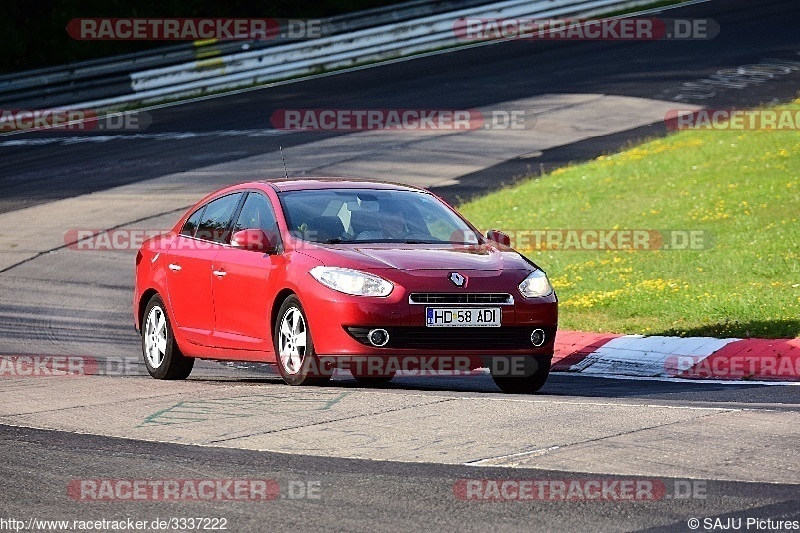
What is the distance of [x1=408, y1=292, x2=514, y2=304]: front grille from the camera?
32.6ft

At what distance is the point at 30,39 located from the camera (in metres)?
34.4

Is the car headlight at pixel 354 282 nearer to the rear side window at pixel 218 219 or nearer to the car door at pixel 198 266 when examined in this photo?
the car door at pixel 198 266

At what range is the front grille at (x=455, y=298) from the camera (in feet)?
32.6

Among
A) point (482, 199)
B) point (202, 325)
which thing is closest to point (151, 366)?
point (202, 325)

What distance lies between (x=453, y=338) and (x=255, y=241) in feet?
5.55

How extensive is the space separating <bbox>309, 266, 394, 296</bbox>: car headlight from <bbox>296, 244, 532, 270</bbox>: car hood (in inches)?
2.4

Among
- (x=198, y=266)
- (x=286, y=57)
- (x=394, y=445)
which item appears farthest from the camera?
(x=286, y=57)

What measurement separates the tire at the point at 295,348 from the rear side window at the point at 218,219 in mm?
1381

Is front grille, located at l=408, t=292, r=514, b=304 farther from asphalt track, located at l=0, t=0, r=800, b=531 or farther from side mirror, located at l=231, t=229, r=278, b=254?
side mirror, located at l=231, t=229, r=278, b=254
